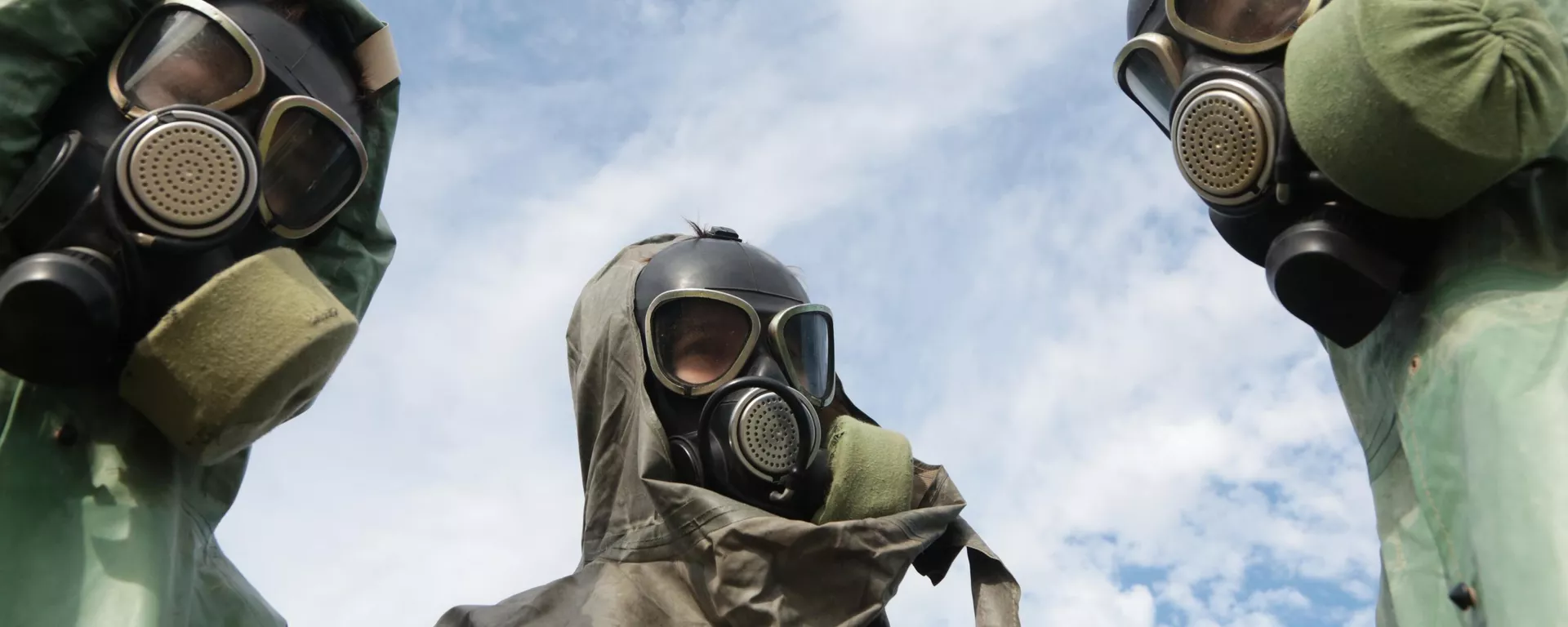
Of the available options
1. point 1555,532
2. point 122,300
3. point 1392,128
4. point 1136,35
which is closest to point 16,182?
point 122,300

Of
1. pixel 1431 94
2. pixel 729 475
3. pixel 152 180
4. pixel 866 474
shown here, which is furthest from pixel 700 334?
pixel 1431 94

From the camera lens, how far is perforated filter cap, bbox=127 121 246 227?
2.92 metres

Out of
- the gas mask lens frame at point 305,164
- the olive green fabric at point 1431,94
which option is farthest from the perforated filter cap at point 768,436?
the olive green fabric at point 1431,94

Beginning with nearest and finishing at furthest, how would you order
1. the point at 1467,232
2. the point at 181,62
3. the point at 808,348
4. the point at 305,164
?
1. the point at 1467,232
2. the point at 181,62
3. the point at 305,164
4. the point at 808,348

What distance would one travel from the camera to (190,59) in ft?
10.3

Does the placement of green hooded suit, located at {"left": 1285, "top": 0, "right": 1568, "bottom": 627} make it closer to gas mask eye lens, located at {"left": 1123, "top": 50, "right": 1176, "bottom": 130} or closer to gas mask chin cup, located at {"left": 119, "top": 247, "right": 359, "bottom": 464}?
gas mask eye lens, located at {"left": 1123, "top": 50, "right": 1176, "bottom": 130}

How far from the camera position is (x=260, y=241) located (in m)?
3.28

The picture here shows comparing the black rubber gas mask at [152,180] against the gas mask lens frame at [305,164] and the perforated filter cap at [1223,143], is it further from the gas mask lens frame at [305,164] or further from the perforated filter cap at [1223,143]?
the perforated filter cap at [1223,143]

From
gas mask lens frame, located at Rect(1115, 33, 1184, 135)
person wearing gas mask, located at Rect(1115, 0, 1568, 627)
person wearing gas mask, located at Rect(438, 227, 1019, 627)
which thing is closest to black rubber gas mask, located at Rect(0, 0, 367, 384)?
person wearing gas mask, located at Rect(438, 227, 1019, 627)

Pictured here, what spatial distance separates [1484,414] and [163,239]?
2.27 meters

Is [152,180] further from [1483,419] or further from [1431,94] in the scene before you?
[1483,419]

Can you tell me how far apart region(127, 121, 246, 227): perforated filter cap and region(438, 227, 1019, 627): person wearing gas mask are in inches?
52.0

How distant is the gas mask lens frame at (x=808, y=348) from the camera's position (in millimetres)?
4379

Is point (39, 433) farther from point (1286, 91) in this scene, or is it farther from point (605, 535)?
point (1286, 91)
